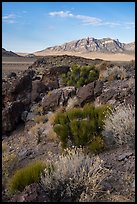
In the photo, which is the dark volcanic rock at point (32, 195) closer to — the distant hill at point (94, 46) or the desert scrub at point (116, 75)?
the desert scrub at point (116, 75)

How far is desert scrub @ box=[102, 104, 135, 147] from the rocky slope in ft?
0.80

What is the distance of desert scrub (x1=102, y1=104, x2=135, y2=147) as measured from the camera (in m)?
8.32

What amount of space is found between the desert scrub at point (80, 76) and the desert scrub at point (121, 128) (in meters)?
10.6

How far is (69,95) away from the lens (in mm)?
16672

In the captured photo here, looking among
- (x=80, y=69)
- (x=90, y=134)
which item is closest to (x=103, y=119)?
(x=90, y=134)

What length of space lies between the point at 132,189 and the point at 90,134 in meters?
3.18

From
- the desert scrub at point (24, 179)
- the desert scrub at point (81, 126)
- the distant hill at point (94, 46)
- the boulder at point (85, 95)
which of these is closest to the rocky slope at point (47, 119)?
the boulder at point (85, 95)

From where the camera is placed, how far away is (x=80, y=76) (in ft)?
67.6

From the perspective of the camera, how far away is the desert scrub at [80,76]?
19.8 meters

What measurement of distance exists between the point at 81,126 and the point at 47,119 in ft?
19.4

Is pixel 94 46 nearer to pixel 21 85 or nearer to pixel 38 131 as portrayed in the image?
pixel 21 85

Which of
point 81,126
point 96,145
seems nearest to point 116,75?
point 81,126

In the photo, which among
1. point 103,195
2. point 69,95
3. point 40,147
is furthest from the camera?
point 69,95

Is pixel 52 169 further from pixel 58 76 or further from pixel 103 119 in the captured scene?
pixel 58 76
